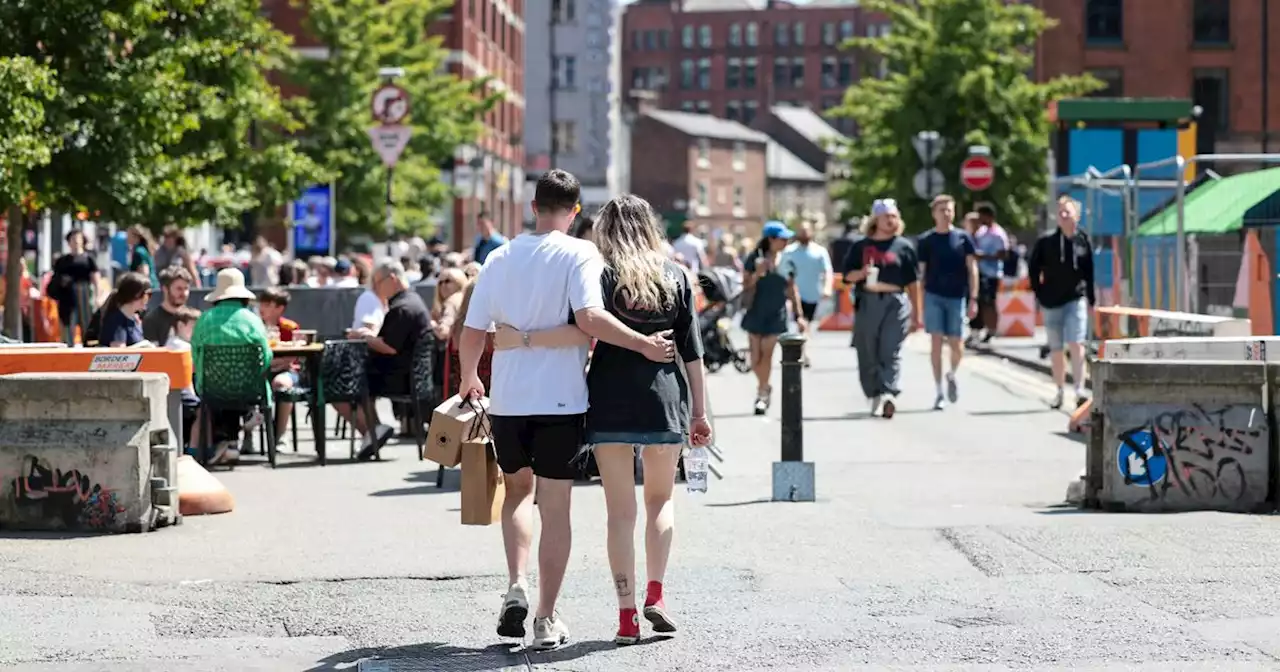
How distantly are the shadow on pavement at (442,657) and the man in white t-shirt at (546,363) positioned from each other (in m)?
0.13

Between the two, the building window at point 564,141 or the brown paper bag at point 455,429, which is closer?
the brown paper bag at point 455,429

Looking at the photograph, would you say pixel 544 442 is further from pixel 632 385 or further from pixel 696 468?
pixel 696 468

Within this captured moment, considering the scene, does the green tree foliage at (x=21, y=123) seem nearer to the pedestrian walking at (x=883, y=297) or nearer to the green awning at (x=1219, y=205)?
the pedestrian walking at (x=883, y=297)

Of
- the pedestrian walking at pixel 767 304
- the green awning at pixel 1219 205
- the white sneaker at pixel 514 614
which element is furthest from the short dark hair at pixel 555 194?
the pedestrian walking at pixel 767 304

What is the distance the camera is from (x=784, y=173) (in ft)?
465

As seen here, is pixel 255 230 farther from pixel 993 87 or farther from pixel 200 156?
pixel 200 156

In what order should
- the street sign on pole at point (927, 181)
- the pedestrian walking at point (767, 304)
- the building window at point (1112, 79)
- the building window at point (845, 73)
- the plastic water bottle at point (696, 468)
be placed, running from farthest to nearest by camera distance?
the building window at point (845, 73) → the building window at point (1112, 79) → the street sign on pole at point (927, 181) → the pedestrian walking at point (767, 304) → the plastic water bottle at point (696, 468)

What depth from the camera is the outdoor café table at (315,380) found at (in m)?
15.9

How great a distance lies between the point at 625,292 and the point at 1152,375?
4.61 metres

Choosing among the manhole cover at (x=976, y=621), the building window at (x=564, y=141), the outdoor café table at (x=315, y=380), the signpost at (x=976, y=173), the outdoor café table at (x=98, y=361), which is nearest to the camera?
the manhole cover at (x=976, y=621)

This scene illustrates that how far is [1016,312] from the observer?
3378 centimetres

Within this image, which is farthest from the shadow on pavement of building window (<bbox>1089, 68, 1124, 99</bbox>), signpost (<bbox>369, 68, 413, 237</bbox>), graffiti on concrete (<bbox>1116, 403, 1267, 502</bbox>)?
building window (<bbox>1089, 68, 1124, 99</bbox>)

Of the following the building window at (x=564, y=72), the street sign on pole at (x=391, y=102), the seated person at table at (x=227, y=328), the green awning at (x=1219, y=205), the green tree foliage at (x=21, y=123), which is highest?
the building window at (x=564, y=72)

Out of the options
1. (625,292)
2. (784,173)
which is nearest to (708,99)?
(784,173)
